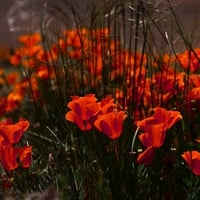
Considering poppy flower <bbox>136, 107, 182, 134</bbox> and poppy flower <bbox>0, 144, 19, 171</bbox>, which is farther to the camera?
poppy flower <bbox>0, 144, 19, 171</bbox>

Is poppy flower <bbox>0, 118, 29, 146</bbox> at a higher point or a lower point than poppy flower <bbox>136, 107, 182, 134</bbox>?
lower

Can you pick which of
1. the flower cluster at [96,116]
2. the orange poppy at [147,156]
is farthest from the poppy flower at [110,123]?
the orange poppy at [147,156]

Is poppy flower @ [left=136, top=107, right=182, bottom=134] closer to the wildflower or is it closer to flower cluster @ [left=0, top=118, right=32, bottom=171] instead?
the wildflower

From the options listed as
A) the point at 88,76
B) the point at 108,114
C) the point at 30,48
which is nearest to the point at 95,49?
the point at 88,76

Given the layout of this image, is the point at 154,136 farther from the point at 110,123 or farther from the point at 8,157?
the point at 8,157

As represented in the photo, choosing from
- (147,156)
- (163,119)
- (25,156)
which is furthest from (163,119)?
(25,156)

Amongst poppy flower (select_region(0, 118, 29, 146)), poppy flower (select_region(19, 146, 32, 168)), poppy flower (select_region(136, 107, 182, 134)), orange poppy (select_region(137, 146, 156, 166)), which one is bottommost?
poppy flower (select_region(19, 146, 32, 168))

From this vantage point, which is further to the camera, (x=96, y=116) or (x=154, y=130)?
(x=96, y=116)

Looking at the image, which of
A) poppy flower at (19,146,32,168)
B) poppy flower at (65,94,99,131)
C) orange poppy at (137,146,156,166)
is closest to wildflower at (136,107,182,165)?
orange poppy at (137,146,156,166)

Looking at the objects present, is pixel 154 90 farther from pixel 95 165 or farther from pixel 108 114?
pixel 108 114

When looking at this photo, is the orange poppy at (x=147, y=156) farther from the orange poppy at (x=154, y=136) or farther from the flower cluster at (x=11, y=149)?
the flower cluster at (x=11, y=149)
